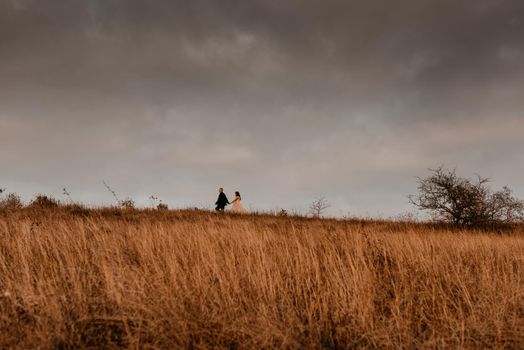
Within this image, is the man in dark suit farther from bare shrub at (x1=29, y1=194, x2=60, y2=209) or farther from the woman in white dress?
bare shrub at (x1=29, y1=194, x2=60, y2=209)

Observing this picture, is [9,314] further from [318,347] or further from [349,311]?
[349,311]

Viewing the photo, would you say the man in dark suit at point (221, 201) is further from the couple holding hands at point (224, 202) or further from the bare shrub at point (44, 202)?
the bare shrub at point (44, 202)

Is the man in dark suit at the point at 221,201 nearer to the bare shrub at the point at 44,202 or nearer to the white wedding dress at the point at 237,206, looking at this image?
the white wedding dress at the point at 237,206

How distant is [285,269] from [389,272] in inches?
51.7

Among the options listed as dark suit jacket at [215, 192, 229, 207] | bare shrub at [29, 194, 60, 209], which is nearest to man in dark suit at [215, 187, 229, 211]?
dark suit jacket at [215, 192, 229, 207]

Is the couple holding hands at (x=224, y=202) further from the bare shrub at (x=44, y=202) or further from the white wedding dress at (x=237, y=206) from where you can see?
the bare shrub at (x=44, y=202)

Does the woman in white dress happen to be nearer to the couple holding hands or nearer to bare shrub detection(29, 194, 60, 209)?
the couple holding hands

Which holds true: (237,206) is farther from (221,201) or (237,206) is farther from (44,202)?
(44,202)

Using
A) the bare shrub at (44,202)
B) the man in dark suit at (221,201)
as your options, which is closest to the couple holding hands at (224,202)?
the man in dark suit at (221,201)

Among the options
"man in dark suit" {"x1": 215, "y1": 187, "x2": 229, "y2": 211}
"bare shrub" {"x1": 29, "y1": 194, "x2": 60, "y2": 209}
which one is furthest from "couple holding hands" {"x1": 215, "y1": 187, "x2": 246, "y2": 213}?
"bare shrub" {"x1": 29, "y1": 194, "x2": 60, "y2": 209}

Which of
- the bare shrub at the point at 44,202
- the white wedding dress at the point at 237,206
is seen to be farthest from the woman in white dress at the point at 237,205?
the bare shrub at the point at 44,202

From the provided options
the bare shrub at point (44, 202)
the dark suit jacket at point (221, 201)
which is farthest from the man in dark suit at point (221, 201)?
the bare shrub at point (44, 202)

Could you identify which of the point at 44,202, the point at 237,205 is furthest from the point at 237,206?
the point at 44,202

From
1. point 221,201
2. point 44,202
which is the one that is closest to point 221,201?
point 221,201
